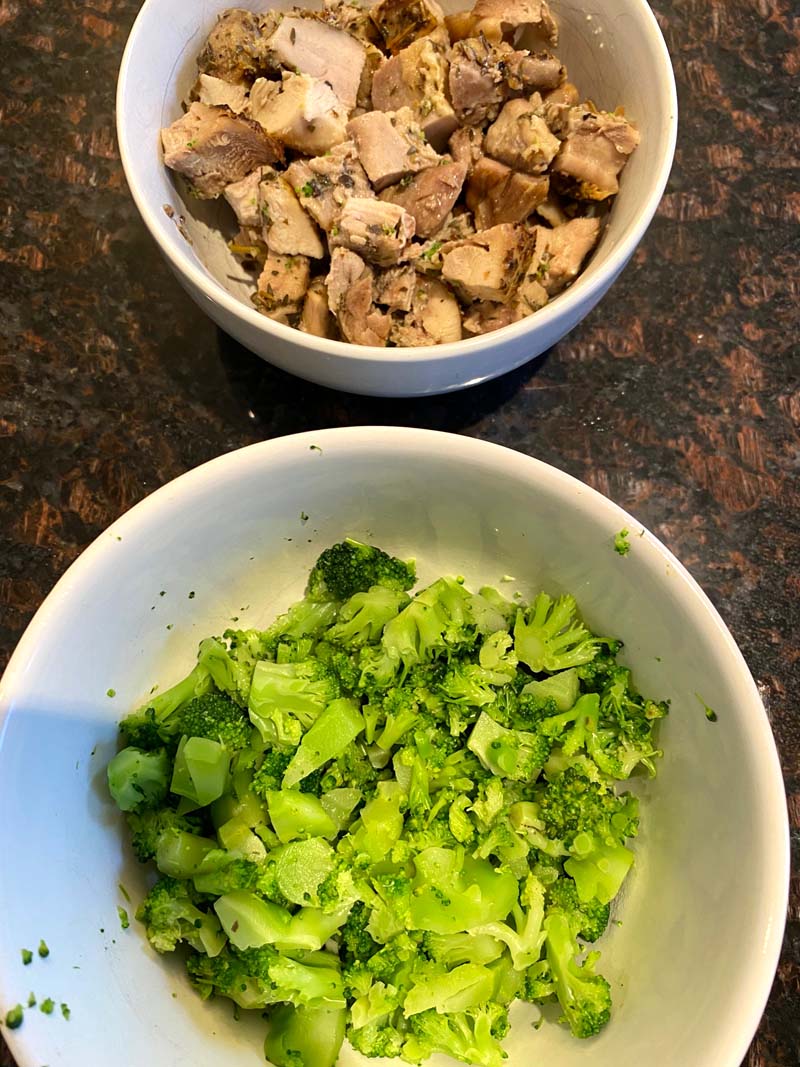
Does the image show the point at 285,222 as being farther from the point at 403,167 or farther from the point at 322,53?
the point at 322,53

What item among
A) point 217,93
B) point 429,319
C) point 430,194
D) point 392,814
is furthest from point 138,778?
point 217,93

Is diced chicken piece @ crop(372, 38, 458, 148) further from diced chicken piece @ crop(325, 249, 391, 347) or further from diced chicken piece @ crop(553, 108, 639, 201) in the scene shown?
diced chicken piece @ crop(325, 249, 391, 347)

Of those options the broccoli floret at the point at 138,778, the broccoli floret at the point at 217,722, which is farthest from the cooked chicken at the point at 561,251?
the broccoli floret at the point at 138,778

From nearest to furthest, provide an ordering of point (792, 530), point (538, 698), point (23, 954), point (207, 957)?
1. point (23, 954)
2. point (207, 957)
3. point (538, 698)
4. point (792, 530)

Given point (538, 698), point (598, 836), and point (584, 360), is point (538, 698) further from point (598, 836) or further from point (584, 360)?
point (584, 360)

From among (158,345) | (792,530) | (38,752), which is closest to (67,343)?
(158,345)

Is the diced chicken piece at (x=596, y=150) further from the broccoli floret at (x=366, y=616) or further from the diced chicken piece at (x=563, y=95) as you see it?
the broccoli floret at (x=366, y=616)

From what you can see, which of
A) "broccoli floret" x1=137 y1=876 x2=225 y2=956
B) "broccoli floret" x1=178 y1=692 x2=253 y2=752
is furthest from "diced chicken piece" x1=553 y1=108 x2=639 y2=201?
"broccoli floret" x1=137 y1=876 x2=225 y2=956
